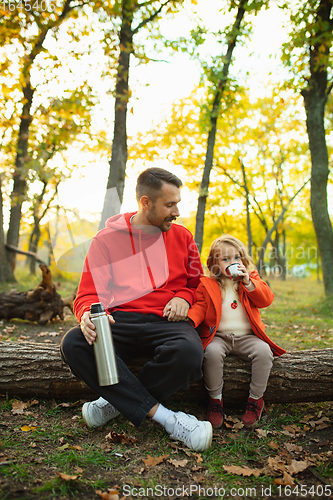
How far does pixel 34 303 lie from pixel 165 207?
4.31 meters

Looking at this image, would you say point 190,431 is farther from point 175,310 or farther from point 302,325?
point 302,325

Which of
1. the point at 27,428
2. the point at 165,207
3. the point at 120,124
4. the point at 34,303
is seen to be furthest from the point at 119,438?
the point at 120,124

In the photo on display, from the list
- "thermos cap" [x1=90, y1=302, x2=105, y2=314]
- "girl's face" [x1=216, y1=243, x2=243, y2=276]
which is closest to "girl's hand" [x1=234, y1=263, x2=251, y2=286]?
"girl's face" [x1=216, y1=243, x2=243, y2=276]

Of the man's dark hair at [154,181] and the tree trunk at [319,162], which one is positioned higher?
the tree trunk at [319,162]

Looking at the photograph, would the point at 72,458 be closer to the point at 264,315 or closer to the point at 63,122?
the point at 264,315

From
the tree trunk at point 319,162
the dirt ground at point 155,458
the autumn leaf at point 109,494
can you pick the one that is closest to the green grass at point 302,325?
the tree trunk at point 319,162

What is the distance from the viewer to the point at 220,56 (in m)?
8.02

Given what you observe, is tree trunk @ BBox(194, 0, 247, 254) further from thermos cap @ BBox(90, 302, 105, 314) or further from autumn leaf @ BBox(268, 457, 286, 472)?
autumn leaf @ BBox(268, 457, 286, 472)

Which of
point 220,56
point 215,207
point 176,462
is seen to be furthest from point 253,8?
point 215,207

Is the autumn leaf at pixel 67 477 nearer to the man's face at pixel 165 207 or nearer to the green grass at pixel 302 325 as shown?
the man's face at pixel 165 207

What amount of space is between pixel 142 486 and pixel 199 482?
1.21 ft

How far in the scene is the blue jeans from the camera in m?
2.50

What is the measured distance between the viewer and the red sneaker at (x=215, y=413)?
275cm

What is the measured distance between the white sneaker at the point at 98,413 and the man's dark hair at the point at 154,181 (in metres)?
1.86
